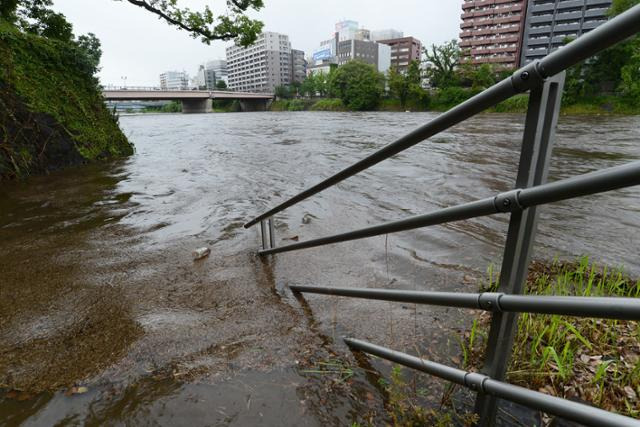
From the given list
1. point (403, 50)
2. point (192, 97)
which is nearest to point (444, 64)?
point (192, 97)

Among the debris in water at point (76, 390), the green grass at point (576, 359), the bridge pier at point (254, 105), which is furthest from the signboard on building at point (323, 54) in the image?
the debris in water at point (76, 390)

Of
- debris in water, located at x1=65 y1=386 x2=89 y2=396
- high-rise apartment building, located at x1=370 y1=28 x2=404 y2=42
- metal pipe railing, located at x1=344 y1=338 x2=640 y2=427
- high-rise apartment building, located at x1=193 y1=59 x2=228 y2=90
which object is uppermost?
high-rise apartment building, located at x1=370 y1=28 x2=404 y2=42

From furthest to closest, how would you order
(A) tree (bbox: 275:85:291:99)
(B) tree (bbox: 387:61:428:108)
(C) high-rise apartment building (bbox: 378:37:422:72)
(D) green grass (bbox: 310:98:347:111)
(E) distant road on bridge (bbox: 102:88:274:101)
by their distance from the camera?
1. (C) high-rise apartment building (bbox: 378:37:422:72)
2. (A) tree (bbox: 275:85:291:99)
3. (D) green grass (bbox: 310:98:347:111)
4. (B) tree (bbox: 387:61:428:108)
5. (E) distant road on bridge (bbox: 102:88:274:101)

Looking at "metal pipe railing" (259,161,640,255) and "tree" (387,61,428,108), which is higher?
"tree" (387,61,428,108)

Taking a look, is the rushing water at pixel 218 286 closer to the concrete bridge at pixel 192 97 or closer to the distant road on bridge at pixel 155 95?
the concrete bridge at pixel 192 97

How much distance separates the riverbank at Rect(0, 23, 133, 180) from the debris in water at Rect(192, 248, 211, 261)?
6.57 m

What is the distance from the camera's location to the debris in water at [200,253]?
436cm

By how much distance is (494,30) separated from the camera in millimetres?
77750

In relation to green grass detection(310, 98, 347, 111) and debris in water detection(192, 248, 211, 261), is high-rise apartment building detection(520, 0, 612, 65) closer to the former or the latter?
green grass detection(310, 98, 347, 111)

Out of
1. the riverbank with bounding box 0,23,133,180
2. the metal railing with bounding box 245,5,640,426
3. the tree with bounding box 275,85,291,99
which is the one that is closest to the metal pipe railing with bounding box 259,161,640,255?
the metal railing with bounding box 245,5,640,426

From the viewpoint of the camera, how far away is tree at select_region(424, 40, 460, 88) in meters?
56.2

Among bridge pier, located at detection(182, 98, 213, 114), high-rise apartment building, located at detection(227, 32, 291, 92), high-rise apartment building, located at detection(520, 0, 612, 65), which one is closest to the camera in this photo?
high-rise apartment building, located at detection(520, 0, 612, 65)

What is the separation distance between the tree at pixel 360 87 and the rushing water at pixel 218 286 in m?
53.2

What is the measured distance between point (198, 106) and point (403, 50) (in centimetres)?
8434
